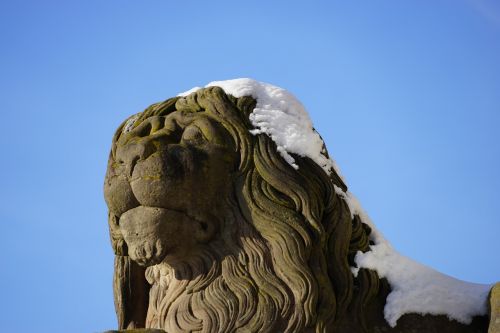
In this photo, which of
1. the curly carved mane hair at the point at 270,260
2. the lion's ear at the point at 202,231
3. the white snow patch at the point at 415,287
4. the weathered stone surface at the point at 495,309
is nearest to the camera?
the curly carved mane hair at the point at 270,260

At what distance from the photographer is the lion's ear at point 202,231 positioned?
34.3 ft

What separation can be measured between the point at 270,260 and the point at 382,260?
93 centimetres

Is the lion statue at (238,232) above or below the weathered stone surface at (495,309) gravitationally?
above

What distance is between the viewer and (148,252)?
34.0ft

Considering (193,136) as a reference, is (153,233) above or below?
below

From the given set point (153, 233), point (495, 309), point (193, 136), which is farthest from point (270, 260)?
point (495, 309)

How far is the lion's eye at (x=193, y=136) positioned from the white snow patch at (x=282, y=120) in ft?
1.29

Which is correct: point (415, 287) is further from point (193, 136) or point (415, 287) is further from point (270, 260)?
point (193, 136)

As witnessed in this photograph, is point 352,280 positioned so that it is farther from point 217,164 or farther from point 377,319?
point 217,164

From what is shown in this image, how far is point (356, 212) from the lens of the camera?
10.8m

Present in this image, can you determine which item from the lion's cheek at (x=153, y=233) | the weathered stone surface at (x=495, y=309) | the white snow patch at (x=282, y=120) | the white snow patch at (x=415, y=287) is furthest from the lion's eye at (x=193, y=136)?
the weathered stone surface at (x=495, y=309)

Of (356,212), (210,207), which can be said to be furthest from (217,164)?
(356,212)

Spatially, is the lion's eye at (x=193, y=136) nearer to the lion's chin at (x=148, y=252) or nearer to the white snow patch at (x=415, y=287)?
the lion's chin at (x=148, y=252)

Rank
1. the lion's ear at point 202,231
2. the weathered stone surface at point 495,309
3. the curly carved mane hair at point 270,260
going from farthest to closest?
the lion's ear at point 202,231, the weathered stone surface at point 495,309, the curly carved mane hair at point 270,260
